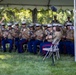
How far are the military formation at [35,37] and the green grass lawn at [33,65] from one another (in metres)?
0.44

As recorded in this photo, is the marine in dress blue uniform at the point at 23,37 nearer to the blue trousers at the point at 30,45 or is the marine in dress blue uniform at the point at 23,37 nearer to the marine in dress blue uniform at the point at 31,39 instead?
the marine in dress blue uniform at the point at 31,39

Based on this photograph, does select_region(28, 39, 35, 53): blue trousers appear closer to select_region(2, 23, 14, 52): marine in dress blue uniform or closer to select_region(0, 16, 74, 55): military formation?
select_region(0, 16, 74, 55): military formation

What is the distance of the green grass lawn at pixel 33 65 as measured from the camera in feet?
22.5

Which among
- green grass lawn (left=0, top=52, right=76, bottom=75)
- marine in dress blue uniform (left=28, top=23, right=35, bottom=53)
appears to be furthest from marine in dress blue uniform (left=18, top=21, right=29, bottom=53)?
green grass lawn (left=0, top=52, right=76, bottom=75)

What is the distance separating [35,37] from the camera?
9969 mm

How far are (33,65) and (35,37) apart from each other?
2.38 metres

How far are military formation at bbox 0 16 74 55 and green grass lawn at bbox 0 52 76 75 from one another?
0.44 meters

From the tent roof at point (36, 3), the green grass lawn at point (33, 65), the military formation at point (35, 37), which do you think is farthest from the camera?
the tent roof at point (36, 3)

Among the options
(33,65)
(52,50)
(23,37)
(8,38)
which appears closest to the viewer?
(33,65)

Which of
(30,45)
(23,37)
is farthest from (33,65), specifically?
(23,37)

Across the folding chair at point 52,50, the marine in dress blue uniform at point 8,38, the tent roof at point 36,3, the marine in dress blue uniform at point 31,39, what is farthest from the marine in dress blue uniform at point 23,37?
the tent roof at point 36,3

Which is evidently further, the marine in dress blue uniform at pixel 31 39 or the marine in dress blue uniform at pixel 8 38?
the marine in dress blue uniform at pixel 8 38

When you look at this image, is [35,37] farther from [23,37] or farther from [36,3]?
[36,3]

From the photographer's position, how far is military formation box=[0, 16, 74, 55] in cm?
925
